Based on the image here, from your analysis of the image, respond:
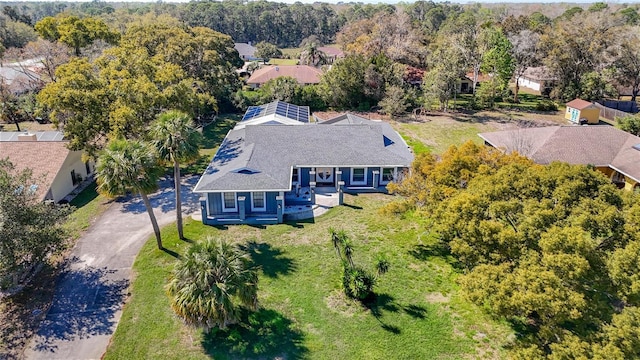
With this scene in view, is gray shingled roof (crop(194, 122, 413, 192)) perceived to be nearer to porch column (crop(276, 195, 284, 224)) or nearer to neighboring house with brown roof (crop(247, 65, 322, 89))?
porch column (crop(276, 195, 284, 224))

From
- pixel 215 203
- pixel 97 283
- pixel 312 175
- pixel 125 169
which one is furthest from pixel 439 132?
pixel 97 283

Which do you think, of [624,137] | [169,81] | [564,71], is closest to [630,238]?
[624,137]

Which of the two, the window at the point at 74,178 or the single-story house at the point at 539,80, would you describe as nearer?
the window at the point at 74,178

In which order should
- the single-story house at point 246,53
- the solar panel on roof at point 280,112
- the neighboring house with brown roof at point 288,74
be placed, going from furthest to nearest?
the single-story house at point 246,53 < the neighboring house with brown roof at point 288,74 < the solar panel on roof at point 280,112

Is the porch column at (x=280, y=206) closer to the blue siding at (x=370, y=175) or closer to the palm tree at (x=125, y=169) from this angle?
the palm tree at (x=125, y=169)

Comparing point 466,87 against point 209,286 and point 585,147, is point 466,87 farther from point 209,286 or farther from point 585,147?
point 209,286

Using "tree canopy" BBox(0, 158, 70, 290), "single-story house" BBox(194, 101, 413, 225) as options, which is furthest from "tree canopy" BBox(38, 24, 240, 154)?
"tree canopy" BBox(0, 158, 70, 290)

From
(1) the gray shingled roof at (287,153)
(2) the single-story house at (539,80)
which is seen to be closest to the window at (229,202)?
(1) the gray shingled roof at (287,153)
